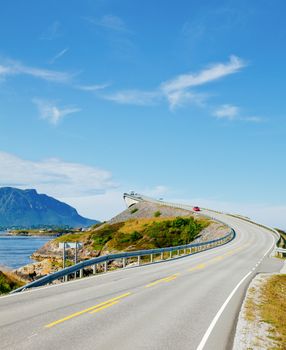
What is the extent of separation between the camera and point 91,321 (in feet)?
36.6

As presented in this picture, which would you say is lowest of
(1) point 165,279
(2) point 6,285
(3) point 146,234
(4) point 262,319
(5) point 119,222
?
(2) point 6,285

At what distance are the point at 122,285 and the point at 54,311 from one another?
6.81 m

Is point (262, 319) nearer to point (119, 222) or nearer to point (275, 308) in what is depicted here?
point (275, 308)

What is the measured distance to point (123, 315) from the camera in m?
12.2

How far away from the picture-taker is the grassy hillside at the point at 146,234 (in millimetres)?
75875

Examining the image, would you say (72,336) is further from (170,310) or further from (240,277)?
(240,277)

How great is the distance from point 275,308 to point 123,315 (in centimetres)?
615

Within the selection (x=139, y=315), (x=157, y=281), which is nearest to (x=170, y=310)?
(x=139, y=315)

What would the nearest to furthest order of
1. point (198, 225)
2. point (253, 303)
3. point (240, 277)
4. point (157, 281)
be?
point (253, 303), point (157, 281), point (240, 277), point (198, 225)

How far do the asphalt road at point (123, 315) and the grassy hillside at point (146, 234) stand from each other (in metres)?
52.0

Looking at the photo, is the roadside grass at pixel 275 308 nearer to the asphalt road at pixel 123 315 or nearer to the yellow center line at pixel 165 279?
the asphalt road at pixel 123 315

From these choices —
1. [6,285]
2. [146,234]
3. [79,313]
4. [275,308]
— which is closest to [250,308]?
[275,308]

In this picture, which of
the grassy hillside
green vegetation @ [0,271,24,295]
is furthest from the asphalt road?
the grassy hillside

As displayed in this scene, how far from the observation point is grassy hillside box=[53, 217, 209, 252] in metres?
75.9
